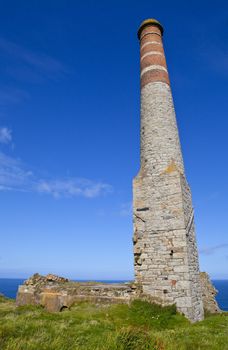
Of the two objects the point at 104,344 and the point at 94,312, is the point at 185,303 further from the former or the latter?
the point at 104,344

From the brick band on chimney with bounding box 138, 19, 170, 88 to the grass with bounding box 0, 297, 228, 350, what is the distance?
12.2 metres

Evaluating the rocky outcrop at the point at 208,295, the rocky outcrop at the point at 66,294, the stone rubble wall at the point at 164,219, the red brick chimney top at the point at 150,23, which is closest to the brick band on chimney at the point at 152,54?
the red brick chimney top at the point at 150,23

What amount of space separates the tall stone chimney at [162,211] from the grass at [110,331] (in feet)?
3.38

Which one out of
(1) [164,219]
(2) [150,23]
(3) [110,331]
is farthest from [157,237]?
(2) [150,23]

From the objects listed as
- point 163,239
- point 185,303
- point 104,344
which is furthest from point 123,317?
point 104,344

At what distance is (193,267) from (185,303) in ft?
5.96

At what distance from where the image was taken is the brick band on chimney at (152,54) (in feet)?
54.7

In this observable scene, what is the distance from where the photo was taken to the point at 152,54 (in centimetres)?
1714

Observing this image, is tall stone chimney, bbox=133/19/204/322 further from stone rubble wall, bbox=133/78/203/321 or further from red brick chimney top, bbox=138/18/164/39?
red brick chimney top, bbox=138/18/164/39

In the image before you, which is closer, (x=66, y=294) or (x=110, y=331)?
(x=110, y=331)

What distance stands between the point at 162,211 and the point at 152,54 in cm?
976

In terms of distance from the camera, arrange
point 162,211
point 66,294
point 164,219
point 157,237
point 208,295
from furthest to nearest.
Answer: point 208,295 < point 162,211 < point 164,219 < point 157,237 < point 66,294

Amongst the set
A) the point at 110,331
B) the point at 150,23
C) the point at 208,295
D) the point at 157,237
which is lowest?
the point at 110,331

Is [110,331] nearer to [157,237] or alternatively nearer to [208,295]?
[157,237]
